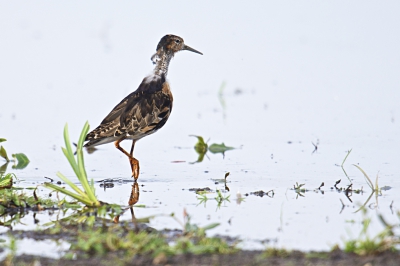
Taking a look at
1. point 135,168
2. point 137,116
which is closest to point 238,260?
point 135,168

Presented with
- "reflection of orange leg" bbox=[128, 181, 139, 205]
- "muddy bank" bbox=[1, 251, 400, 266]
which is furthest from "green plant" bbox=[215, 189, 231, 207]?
"muddy bank" bbox=[1, 251, 400, 266]

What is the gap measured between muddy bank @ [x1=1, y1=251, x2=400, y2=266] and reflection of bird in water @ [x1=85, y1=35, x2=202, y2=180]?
12.2 ft

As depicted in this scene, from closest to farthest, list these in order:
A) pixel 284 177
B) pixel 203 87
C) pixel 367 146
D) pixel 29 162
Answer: pixel 284 177 → pixel 29 162 → pixel 367 146 → pixel 203 87

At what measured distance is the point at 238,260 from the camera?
5.47 meters

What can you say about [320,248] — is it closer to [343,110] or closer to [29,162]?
[29,162]

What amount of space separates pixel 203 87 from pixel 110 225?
9172 millimetres

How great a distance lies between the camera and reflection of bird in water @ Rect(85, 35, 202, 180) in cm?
977

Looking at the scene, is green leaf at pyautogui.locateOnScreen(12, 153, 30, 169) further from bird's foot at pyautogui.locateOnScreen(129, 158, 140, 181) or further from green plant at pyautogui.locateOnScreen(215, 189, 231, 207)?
green plant at pyautogui.locateOnScreen(215, 189, 231, 207)

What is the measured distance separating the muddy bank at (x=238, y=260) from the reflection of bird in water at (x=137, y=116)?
12.2 feet

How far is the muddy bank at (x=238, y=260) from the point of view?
538 cm

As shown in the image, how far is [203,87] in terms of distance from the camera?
15.8 meters

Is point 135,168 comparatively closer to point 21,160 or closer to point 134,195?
point 134,195

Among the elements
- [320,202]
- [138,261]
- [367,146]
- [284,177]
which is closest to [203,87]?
[367,146]

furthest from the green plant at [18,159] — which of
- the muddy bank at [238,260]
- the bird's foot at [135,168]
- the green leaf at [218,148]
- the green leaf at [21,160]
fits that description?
the muddy bank at [238,260]
